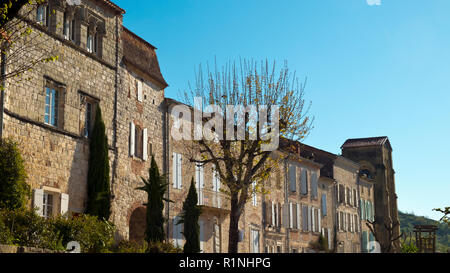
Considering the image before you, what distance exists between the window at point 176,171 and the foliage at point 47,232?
8011mm

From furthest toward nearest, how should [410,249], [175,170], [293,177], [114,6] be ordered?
[410,249], [293,177], [175,170], [114,6]

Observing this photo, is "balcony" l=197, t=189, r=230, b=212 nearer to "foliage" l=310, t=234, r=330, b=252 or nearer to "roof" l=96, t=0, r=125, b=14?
"roof" l=96, t=0, r=125, b=14

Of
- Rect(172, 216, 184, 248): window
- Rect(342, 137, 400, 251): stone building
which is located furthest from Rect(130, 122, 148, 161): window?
Rect(342, 137, 400, 251): stone building

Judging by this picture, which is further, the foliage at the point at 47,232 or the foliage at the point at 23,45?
the foliage at the point at 47,232

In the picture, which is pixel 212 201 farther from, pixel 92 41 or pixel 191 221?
pixel 92 41

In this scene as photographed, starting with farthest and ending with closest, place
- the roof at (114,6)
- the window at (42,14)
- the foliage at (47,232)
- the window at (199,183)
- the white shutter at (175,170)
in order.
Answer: the window at (199,183) → the white shutter at (175,170) → the roof at (114,6) → the window at (42,14) → the foliage at (47,232)

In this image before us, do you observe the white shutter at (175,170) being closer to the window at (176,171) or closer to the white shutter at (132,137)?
the window at (176,171)

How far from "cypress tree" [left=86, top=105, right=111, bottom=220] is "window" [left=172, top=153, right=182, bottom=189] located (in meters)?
4.94

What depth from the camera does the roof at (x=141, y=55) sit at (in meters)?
24.3

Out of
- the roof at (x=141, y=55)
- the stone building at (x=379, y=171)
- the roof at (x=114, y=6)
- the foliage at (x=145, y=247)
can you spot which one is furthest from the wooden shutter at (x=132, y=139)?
the stone building at (x=379, y=171)

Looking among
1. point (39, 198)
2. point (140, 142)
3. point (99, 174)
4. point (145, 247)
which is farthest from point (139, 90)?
point (39, 198)

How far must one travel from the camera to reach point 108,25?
23016 millimetres

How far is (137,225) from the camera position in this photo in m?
24.2

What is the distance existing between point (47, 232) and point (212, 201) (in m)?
13.5
